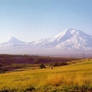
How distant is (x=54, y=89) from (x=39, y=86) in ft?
5.79

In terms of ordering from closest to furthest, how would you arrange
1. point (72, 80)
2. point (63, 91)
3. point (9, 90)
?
point (63, 91) → point (9, 90) → point (72, 80)

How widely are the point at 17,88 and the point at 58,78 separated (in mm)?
4452

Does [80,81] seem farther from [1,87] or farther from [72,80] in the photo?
[1,87]

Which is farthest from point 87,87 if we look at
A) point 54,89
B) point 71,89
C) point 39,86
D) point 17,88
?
point 17,88

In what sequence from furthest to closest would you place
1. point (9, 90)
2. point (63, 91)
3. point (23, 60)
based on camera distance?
point (23, 60)
point (9, 90)
point (63, 91)

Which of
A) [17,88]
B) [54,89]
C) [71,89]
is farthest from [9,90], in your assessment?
[71,89]

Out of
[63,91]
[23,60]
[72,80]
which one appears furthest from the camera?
[23,60]

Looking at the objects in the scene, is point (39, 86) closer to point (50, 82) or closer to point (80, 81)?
point (50, 82)

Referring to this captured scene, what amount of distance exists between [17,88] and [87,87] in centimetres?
618

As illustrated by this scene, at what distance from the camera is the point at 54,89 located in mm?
18594

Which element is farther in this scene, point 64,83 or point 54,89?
point 64,83

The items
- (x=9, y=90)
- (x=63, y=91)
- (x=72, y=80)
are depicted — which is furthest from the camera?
(x=72, y=80)

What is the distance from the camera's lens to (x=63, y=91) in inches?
708

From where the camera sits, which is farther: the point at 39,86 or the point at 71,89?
the point at 39,86
